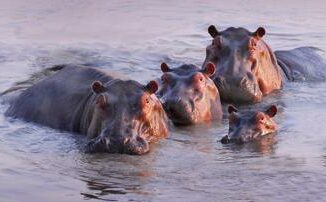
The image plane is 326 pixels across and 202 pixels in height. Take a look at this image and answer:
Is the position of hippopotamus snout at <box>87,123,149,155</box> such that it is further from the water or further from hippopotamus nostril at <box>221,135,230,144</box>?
hippopotamus nostril at <box>221,135,230,144</box>

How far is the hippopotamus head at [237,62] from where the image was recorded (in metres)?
10.5

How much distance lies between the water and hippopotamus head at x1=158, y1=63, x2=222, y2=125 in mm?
148

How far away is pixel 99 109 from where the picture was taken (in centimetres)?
820

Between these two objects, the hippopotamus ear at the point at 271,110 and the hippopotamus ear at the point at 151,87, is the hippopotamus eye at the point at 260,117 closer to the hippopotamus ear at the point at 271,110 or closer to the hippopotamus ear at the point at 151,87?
the hippopotamus ear at the point at 271,110

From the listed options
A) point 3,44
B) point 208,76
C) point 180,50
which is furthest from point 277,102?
point 3,44

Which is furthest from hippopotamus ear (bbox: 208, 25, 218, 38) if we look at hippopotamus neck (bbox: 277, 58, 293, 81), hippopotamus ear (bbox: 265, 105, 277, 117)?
hippopotamus ear (bbox: 265, 105, 277, 117)

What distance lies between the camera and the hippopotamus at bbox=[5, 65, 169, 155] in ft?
25.9

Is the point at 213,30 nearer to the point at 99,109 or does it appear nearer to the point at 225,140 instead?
the point at 225,140

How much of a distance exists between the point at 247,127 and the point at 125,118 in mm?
1248

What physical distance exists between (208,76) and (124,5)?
9578mm

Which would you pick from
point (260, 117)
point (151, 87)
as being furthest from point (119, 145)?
point (260, 117)

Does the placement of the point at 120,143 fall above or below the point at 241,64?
below

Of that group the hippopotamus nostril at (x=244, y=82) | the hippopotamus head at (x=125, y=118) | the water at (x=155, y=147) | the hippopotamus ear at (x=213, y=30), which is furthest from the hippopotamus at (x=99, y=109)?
the hippopotamus nostril at (x=244, y=82)

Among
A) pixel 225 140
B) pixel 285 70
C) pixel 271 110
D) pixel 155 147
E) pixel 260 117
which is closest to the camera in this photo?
pixel 155 147
